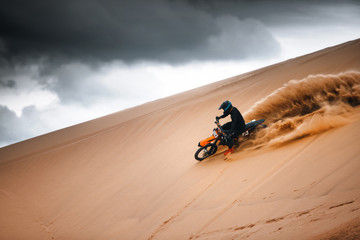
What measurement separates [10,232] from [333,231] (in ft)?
25.6

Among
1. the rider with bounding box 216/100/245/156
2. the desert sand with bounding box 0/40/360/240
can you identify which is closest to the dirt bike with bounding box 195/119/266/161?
the rider with bounding box 216/100/245/156

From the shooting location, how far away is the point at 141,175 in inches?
307

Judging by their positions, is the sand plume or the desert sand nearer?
the desert sand

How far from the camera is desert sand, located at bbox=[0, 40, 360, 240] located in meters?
3.01

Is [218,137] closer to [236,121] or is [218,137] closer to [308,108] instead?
[236,121]

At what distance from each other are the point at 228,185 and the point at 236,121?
7.09 feet

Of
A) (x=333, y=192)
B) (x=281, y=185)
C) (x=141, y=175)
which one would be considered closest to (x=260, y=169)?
(x=281, y=185)

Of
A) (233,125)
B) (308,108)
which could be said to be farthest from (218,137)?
(308,108)

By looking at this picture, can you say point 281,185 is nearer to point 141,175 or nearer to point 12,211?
point 141,175

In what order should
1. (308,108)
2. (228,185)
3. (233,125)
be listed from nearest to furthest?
(228,185) < (233,125) < (308,108)

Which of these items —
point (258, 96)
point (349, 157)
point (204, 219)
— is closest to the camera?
point (349, 157)

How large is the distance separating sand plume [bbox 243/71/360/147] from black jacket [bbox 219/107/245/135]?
560 mm

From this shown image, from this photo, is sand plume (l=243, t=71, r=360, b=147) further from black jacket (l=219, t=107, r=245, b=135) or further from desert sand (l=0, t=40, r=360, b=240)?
black jacket (l=219, t=107, r=245, b=135)

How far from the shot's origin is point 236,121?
6418mm
